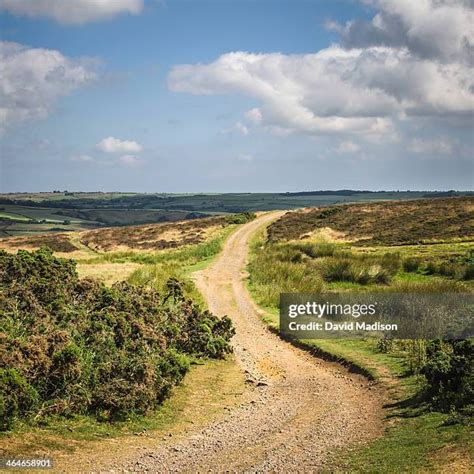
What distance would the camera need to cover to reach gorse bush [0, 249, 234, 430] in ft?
33.8

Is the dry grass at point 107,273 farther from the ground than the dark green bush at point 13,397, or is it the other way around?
the dark green bush at point 13,397

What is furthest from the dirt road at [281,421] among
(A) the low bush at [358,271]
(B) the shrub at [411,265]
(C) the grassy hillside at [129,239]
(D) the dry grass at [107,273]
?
(C) the grassy hillside at [129,239]

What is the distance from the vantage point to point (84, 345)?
12.1 meters

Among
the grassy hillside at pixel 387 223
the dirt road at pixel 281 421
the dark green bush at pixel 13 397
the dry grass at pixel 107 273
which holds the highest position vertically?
the grassy hillside at pixel 387 223

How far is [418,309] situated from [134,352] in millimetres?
10308

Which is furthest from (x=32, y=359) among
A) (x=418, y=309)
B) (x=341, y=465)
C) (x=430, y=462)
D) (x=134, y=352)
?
(x=418, y=309)

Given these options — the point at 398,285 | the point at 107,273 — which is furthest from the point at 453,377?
the point at 107,273

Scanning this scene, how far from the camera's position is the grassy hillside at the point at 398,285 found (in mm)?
8883

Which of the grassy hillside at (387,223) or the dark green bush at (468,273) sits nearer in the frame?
the dark green bush at (468,273)

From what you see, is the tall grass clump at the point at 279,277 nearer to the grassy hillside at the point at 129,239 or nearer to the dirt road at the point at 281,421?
the dirt road at the point at 281,421

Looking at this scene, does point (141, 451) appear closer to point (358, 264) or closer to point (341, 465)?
point (341, 465)

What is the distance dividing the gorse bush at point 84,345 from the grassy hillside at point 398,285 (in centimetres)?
444

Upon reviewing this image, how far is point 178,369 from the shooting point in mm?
13219

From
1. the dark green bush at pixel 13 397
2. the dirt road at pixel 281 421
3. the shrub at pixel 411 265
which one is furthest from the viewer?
the shrub at pixel 411 265
